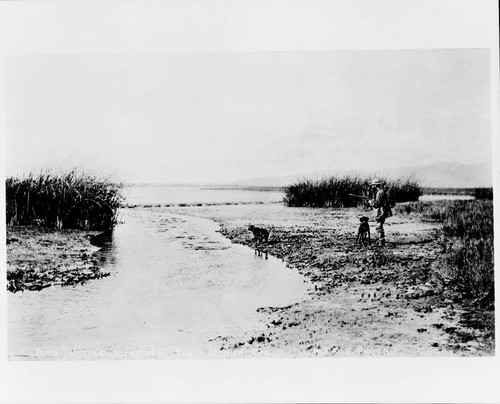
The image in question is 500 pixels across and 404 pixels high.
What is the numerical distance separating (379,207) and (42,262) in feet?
9.58

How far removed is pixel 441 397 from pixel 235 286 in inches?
72.9

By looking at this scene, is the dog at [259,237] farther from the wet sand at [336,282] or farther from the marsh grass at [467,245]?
the marsh grass at [467,245]

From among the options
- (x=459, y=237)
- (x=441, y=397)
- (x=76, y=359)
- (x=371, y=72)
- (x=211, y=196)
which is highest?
(x=371, y=72)

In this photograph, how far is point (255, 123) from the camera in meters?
3.60

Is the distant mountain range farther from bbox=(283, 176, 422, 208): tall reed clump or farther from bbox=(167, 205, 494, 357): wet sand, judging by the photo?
bbox=(167, 205, 494, 357): wet sand

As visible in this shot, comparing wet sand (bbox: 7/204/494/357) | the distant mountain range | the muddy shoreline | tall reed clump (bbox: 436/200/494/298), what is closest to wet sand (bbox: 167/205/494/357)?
wet sand (bbox: 7/204/494/357)

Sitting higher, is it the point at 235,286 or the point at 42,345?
the point at 235,286

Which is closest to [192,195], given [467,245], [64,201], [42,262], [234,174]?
[234,174]

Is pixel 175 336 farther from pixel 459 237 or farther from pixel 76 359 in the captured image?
pixel 459 237

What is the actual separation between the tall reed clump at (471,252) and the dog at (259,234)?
4.86 feet

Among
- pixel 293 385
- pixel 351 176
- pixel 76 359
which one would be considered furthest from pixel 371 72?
pixel 76 359

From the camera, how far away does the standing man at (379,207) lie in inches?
142

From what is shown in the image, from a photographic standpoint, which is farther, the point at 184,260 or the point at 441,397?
the point at 184,260

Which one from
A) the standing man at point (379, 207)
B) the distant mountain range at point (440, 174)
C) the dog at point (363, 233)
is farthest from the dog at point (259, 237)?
the standing man at point (379, 207)
